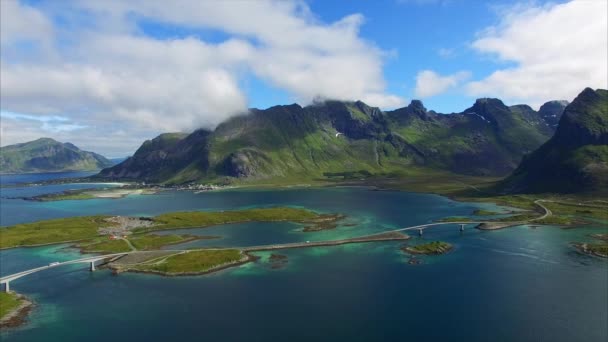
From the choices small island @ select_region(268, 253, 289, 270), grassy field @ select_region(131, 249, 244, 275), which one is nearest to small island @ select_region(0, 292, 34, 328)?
grassy field @ select_region(131, 249, 244, 275)

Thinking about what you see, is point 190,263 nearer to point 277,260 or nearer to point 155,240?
point 277,260

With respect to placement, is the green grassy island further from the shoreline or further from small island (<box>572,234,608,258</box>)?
small island (<box>572,234,608,258</box>)

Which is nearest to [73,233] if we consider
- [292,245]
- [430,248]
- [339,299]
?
[292,245]

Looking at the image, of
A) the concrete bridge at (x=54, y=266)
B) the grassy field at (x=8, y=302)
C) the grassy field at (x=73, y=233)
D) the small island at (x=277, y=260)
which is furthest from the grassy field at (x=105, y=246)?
the small island at (x=277, y=260)

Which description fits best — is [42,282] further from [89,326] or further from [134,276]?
[89,326]

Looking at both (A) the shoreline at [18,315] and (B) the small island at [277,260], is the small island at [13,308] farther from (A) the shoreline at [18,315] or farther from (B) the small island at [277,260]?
(B) the small island at [277,260]

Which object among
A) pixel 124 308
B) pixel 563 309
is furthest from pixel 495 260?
pixel 124 308
